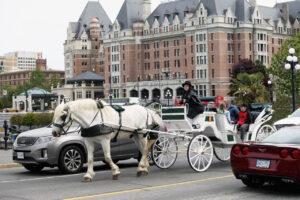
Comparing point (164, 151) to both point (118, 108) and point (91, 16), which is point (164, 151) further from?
point (91, 16)

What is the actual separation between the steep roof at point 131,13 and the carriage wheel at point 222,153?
13189 cm

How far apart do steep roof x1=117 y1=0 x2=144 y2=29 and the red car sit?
13797 centimetres

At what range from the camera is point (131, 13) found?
491ft

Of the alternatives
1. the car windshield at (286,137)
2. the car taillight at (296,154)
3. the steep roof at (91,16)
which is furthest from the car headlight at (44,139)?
the steep roof at (91,16)

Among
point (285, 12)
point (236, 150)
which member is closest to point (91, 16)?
point (285, 12)

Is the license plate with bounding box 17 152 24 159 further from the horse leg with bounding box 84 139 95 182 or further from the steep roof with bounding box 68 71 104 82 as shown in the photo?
the steep roof with bounding box 68 71 104 82

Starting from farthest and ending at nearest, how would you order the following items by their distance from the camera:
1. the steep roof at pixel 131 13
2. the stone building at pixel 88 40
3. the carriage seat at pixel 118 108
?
the stone building at pixel 88 40 < the steep roof at pixel 131 13 < the carriage seat at pixel 118 108

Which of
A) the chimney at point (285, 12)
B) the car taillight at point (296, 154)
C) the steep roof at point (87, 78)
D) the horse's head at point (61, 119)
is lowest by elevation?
the car taillight at point (296, 154)

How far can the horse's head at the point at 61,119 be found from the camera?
518 inches

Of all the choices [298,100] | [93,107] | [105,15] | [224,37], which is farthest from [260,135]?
[105,15]

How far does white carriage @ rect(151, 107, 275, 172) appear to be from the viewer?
49.0 feet

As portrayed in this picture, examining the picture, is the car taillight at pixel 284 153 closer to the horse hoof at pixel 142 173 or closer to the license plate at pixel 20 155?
the horse hoof at pixel 142 173

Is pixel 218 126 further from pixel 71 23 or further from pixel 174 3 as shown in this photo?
pixel 71 23

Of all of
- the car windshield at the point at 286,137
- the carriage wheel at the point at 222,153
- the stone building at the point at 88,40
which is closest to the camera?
the car windshield at the point at 286,137
